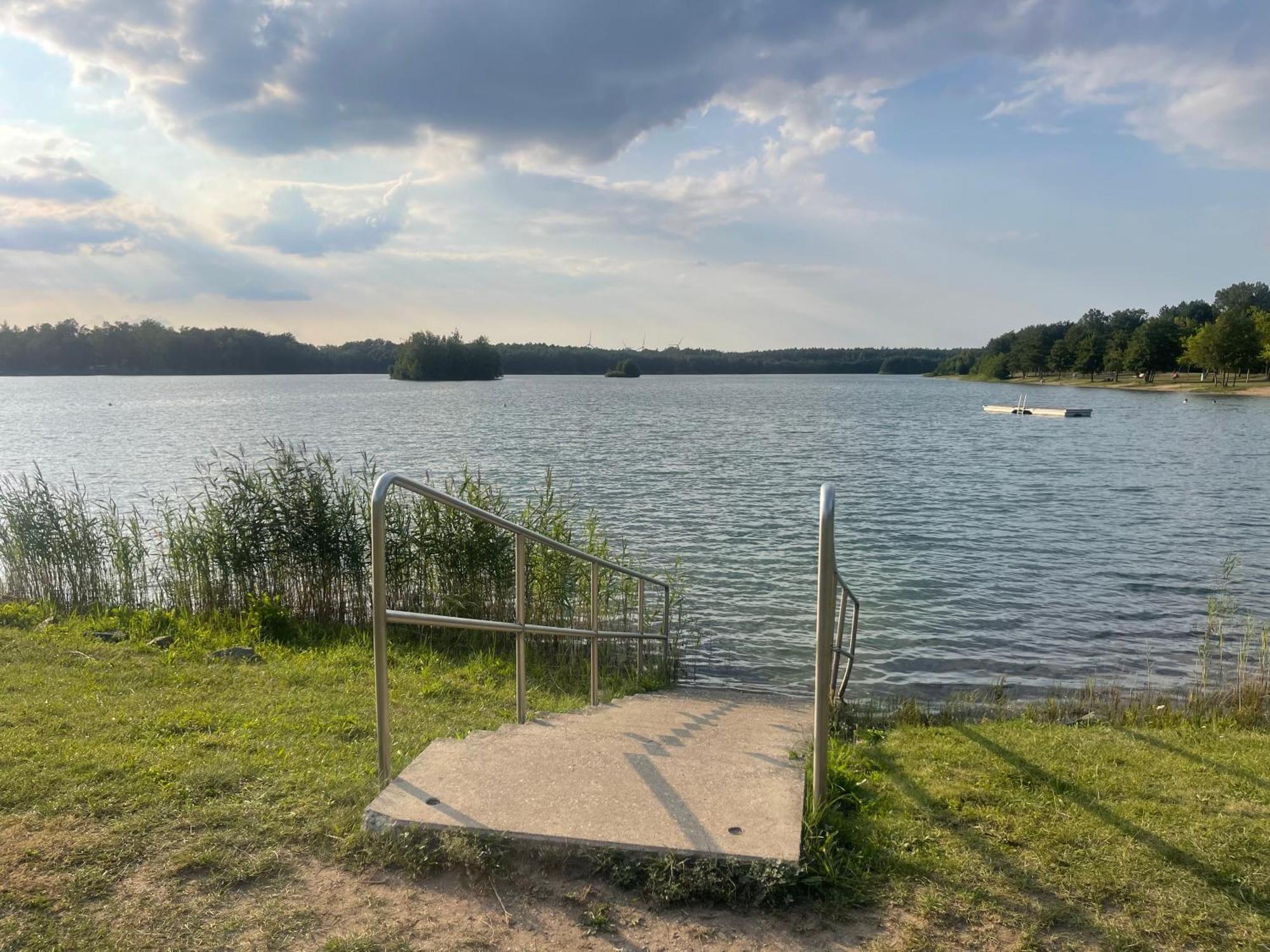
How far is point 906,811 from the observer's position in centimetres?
398

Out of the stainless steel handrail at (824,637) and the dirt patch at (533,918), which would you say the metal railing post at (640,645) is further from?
the dirt patch at (533,918)

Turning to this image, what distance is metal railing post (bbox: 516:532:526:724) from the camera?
15.2 feet

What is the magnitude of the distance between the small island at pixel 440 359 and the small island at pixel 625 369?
40.3 meters

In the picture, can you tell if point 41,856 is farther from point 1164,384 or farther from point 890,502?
point 1164,384

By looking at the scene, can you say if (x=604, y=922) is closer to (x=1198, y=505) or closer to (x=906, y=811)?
(x=906, y=811)

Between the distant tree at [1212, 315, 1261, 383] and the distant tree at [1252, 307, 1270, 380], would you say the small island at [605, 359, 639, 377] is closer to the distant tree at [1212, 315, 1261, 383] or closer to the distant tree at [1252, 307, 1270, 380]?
the distant tree at [1212, 315, 1261, 383]

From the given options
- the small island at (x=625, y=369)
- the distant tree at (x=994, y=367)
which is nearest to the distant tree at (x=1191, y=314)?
the distant tree at (x=994, y=367)

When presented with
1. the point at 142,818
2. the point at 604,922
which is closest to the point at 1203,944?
the point at 604,922

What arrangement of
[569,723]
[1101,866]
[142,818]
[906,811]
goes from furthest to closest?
[569,723]
[906,811]
[142,818]
[1101,866]

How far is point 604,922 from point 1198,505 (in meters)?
26.5

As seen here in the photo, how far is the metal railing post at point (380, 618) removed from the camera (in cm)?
359

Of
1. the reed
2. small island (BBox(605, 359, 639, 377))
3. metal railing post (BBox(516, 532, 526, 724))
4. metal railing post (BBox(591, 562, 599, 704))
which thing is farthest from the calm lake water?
small island (BBox(605, 359, 639, 377))

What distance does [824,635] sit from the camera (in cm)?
352

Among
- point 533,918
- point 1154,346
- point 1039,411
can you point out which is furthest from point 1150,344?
point 533,918
